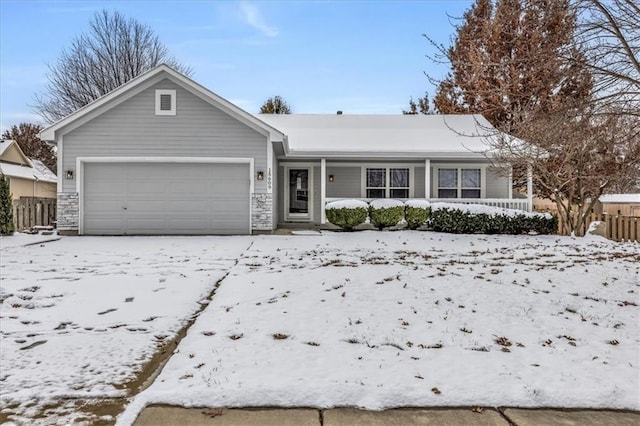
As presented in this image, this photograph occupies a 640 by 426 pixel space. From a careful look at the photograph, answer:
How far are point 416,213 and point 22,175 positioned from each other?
21.1 meters

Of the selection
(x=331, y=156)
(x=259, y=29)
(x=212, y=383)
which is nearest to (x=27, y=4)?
(x=259, y=29)

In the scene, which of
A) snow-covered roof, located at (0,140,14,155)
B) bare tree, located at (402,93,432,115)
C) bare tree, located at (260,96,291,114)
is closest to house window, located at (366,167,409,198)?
bare tree, located at (402,93,432,115)

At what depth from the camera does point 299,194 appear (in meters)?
16.4

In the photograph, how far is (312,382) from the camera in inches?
120

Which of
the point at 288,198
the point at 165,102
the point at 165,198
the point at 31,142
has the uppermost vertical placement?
the point at 31,142

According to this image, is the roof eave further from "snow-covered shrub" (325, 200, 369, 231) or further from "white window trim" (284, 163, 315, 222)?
"snow-covered shrub" (325, 200, 369, 231)

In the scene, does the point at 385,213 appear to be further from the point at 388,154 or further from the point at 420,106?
the point at 420,106

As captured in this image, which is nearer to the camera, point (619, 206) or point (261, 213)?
point (261, 213)

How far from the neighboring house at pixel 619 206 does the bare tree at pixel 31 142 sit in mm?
37910

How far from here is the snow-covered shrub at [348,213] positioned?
13391 millimetres

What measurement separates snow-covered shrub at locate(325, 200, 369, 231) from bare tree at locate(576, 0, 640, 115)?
25.7ft

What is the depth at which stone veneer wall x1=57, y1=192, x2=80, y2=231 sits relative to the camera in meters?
12.5

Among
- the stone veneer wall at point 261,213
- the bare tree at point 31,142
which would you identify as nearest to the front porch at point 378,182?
the stone veneer wall at point 261,213

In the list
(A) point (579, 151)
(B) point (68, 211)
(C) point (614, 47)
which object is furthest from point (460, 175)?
(B) point (68, 211)
